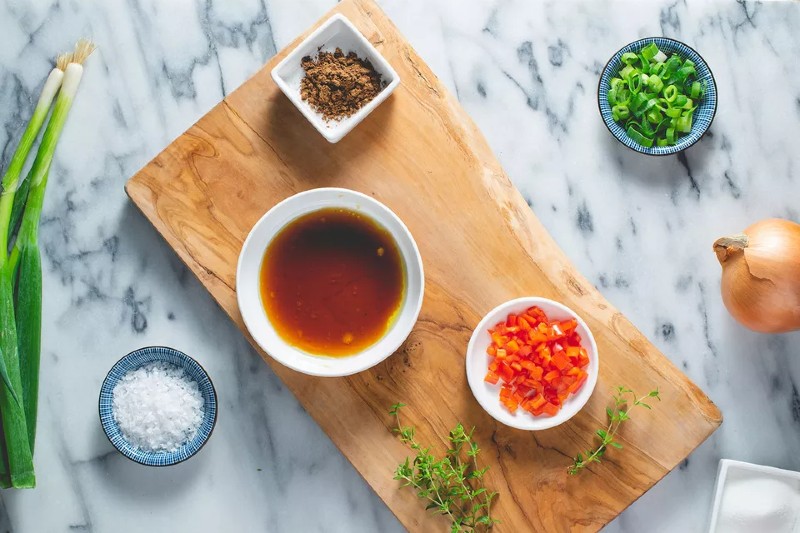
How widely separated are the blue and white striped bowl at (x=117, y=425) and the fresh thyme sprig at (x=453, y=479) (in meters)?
0.52

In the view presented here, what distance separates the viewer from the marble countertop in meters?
2.29

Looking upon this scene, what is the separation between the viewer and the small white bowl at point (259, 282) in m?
2.04

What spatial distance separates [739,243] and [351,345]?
111 cm

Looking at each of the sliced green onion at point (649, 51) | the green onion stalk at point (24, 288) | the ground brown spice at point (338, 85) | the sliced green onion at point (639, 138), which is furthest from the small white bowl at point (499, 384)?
the green onion stalk at point (24, 288)

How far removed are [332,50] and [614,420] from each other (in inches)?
51.1

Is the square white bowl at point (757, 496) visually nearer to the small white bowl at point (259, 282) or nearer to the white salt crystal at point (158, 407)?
the small white bowl at point (259, 282)

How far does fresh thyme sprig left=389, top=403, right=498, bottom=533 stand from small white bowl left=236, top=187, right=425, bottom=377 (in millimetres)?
201

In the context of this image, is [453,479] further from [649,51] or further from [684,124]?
[649,51]

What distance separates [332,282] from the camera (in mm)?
2139

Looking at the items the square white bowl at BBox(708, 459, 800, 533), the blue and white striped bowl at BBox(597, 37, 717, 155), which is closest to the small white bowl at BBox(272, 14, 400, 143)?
the blue and white striped bowl at BBox(597, 37, 717, 155)

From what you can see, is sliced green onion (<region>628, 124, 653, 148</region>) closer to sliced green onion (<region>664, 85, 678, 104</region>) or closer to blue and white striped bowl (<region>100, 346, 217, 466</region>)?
sliced green onion (<region>664, 85, 678, 104</region>)

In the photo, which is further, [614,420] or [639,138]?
[639,138]

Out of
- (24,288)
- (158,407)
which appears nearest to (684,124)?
(158,407)

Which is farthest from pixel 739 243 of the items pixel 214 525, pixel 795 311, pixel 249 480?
pixel 214 525
